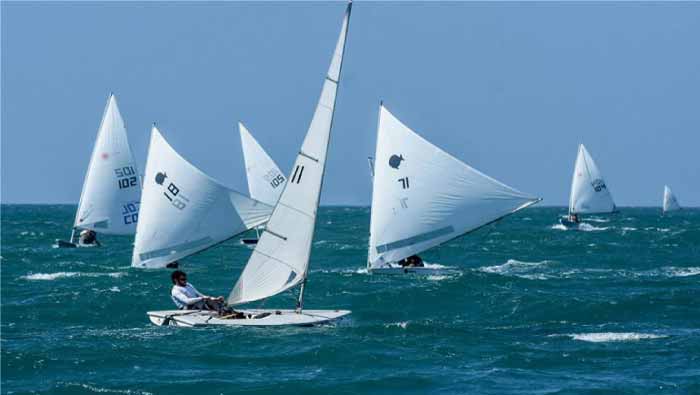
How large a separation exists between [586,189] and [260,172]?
47.8 metres

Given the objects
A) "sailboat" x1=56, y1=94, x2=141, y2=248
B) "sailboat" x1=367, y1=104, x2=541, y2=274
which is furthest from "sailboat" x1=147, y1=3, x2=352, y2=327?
"sailboat" x1=56, y1=94, x2=141, y2=248

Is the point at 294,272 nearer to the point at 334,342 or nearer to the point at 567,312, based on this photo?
the point at 334,342

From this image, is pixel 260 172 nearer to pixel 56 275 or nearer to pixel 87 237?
pixel 87 237

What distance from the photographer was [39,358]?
28.8 metres

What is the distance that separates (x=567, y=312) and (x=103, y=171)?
3220 cm

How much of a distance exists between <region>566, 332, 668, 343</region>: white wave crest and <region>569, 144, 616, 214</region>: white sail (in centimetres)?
7309

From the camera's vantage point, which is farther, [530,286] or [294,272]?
[530,286]

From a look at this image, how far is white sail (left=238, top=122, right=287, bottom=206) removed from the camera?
217ft

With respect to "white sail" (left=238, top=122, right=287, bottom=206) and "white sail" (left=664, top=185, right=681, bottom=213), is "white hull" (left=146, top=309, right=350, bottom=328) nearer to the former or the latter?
"white sail" (left=238, top=122, right=287, bottom=206)

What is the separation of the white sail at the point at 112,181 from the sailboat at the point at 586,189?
49.3m

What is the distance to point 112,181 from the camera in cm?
6247

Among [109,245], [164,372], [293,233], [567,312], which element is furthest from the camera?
[109,245]

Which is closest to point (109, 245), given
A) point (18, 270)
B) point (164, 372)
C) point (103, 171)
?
point (103, 171)

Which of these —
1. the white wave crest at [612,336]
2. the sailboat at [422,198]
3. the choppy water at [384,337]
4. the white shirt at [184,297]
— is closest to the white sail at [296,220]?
the white shirt at [184,297]
